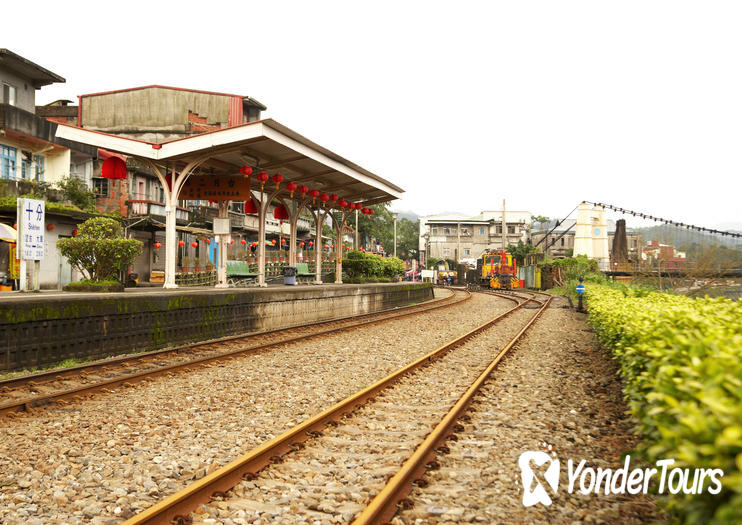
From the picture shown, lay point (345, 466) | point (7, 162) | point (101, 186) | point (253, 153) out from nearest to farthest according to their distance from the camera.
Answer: point (345, 466) < point (253, 153) < point (7, 162) < point (101, 186)

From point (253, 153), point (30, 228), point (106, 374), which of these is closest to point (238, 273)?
point (253, 153)

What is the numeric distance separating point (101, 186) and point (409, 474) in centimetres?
2984

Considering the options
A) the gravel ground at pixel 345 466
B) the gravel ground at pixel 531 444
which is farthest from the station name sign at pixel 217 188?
the gravel ground at pixel 345 466

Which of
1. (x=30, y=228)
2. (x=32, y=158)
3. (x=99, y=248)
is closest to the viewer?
(x=30, y=228)

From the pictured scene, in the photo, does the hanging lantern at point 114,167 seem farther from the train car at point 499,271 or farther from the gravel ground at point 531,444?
the train car at point 499,271

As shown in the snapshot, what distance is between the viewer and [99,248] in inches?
484

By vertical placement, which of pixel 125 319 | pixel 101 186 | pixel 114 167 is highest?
pixel 101 186

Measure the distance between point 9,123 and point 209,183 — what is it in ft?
38.9

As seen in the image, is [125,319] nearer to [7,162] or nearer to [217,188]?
[217,188]

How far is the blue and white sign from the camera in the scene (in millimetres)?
11305

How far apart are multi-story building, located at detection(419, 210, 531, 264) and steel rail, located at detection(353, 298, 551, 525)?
223 ft

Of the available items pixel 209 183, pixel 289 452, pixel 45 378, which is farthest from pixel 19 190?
pixel 289 452

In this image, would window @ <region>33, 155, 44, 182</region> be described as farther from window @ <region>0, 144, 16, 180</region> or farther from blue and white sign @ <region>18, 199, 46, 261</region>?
blue and white sign @ <region>18, 199, 46, 261</region>

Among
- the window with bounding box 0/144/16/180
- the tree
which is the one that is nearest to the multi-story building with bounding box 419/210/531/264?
the window with bounding box 0/144/16/180
